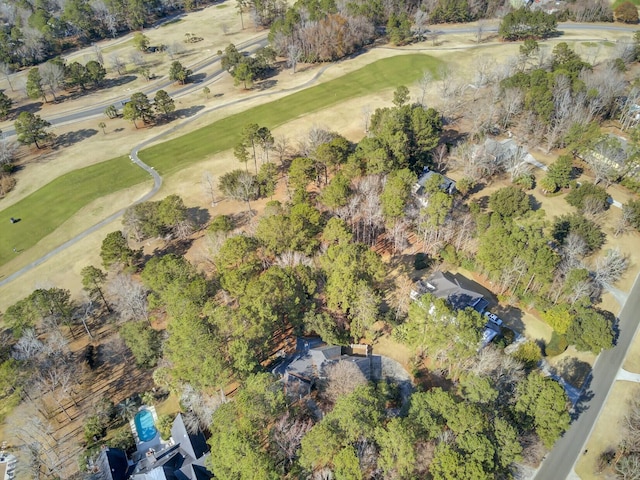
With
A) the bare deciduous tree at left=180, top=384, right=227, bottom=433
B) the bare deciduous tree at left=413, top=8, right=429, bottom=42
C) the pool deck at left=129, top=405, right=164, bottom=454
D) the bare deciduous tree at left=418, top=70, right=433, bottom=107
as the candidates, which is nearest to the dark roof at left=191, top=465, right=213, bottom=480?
the bare deciduous tree at left=180, top=384, right=227, bottom=433

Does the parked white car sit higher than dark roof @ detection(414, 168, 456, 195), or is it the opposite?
dark roof @ detection(414, 168, 456, 195)

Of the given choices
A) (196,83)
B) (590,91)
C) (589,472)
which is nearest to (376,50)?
(196,83)

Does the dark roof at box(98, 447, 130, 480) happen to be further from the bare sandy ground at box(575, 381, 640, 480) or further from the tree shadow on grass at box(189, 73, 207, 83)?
the tree shadow on grass at box(189, 73, 207, 83)

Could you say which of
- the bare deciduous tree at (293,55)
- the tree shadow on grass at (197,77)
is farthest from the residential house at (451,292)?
the tree shadow on grass at (197,77)

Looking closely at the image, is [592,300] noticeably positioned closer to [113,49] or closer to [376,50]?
[376,50]

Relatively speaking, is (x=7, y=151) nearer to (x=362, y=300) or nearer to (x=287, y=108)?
(x=287, y=108)

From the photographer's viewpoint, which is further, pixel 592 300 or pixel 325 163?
pixel 325 163
